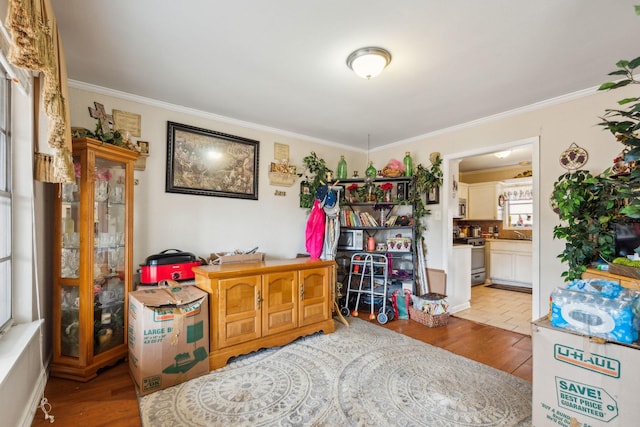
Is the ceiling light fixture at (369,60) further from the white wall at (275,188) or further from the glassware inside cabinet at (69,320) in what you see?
the glassware inside cabinet at (69,320)

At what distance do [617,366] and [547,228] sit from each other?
1964mm

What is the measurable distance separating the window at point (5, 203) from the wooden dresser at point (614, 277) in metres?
3.97

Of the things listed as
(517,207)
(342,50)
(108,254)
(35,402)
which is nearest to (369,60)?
(342,50)

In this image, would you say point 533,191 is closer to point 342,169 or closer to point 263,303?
point 342,169

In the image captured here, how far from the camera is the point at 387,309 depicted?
3.71m

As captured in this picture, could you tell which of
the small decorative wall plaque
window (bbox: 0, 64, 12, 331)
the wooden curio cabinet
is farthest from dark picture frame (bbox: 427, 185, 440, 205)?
window (bbox: 0, 64, 12, 331)

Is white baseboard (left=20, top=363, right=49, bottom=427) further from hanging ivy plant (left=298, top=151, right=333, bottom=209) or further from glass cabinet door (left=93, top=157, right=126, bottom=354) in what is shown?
hanging ivy plant (left=298, top=151, right=333, bottom=209)

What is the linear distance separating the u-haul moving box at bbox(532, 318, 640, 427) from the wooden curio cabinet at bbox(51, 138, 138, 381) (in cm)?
303

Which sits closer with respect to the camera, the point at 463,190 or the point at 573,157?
the point at 573,157

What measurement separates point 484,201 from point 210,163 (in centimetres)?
560

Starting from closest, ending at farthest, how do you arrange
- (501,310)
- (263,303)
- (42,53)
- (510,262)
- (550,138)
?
(42,53)
(263,303)
(550,138)
(501,310)
(510,262)

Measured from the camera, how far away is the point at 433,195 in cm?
395

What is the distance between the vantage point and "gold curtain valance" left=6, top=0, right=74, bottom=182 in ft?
3.38

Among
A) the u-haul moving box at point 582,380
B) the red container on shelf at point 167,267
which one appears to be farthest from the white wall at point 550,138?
the red container on shelf at point 167,267
